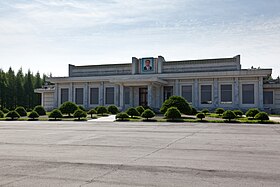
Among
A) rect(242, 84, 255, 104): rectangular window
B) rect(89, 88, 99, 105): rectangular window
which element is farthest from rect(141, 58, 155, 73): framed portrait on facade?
rect(242, 84, 255, 104): rectangular window

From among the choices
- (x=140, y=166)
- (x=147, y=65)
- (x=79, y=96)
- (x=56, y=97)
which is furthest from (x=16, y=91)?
(x=140, y=166)

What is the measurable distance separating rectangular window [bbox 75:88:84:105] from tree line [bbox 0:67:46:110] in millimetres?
23069

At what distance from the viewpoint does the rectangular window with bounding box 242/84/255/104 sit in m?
40.8

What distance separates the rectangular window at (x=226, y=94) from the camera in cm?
4172

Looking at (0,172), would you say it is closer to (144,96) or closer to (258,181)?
(258,181)

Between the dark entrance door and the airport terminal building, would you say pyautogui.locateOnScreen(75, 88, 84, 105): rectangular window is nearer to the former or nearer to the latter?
the airport terminal building

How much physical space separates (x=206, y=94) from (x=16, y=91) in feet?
144

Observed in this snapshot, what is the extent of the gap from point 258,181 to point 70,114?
1316 inches

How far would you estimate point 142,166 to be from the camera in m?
7.33

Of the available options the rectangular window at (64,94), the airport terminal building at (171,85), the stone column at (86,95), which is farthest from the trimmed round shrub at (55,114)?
the rectangular window at (64,94)

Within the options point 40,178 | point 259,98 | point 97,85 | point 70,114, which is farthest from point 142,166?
point 97,85

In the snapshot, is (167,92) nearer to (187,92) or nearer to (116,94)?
(187,92)

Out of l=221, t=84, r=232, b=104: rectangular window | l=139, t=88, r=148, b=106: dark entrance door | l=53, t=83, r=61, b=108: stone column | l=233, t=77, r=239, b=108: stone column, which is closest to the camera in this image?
l=233, t=77, r=239, b=108: stone column

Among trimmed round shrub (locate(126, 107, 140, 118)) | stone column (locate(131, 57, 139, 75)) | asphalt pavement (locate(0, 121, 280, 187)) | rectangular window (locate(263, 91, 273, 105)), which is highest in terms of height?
stone column (locate(131, 57, 139, 75))
